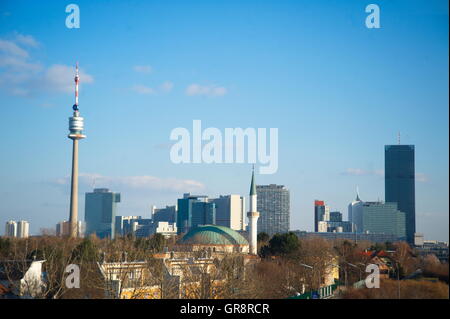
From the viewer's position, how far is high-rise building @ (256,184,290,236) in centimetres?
14088

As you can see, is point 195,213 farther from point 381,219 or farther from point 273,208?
point 381,219

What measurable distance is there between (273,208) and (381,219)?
24.3 m

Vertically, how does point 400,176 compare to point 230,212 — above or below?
above

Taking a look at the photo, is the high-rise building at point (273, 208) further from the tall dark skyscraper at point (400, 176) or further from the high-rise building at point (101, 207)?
the high-rise building at point (101, 207)

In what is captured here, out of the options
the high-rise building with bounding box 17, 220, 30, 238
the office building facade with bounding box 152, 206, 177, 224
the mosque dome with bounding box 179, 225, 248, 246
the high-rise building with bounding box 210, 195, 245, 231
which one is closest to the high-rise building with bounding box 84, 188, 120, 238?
the high-rise building with bounding box 17, 220, 30, 238

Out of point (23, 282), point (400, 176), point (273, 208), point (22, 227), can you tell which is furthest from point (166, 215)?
point (23, 282)

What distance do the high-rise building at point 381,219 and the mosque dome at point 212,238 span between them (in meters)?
72.9

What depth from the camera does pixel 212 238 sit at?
196 ft

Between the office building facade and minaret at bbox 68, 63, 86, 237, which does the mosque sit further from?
the office building facade

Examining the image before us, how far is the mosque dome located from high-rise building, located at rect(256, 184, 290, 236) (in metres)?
78.5
